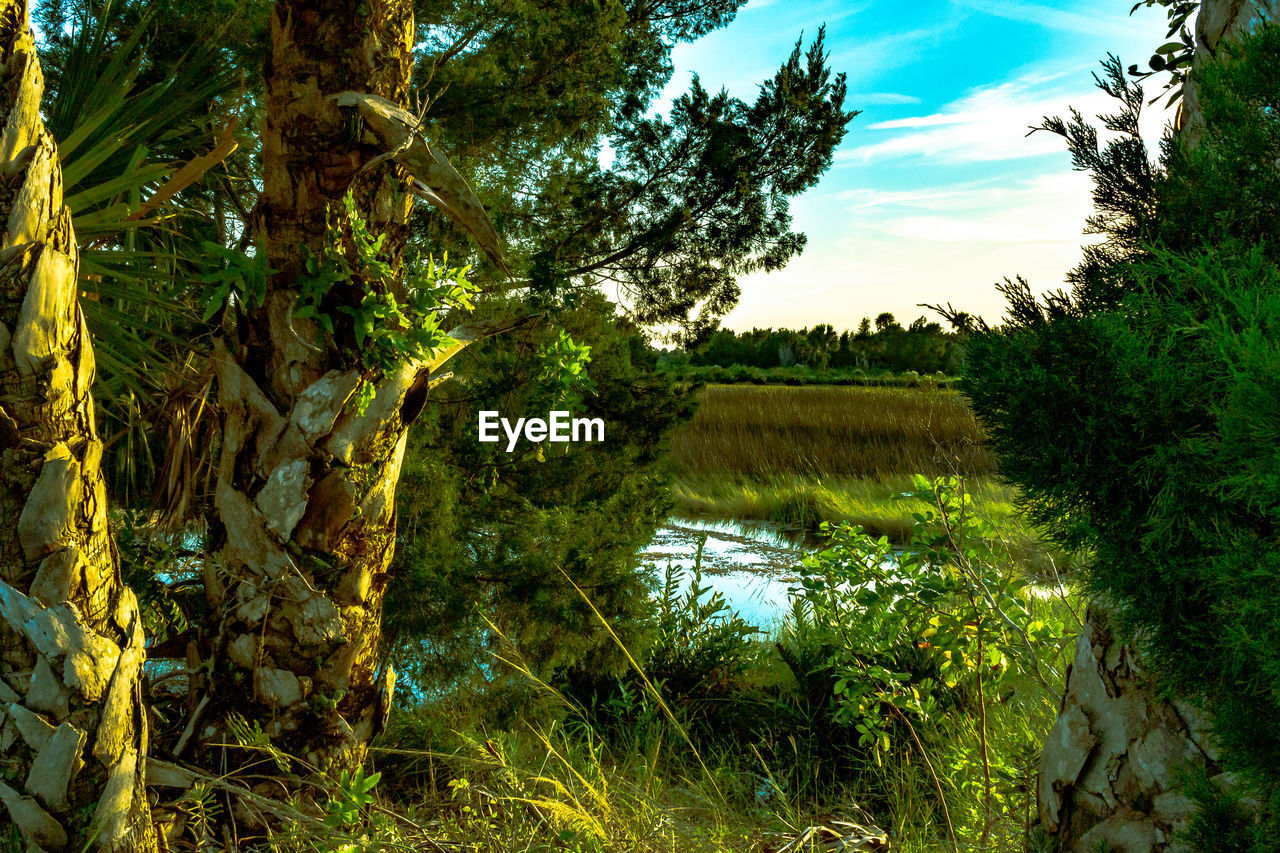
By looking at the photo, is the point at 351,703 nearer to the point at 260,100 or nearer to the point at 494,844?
the point at 494,844

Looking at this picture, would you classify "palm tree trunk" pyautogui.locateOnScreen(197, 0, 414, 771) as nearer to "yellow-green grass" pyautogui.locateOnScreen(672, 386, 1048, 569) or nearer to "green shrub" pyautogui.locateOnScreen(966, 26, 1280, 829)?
"green shrub" pyautogui.locateOnScreen(966, 26, 1280, 829)

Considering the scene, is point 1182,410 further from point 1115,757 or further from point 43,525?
point 43,525

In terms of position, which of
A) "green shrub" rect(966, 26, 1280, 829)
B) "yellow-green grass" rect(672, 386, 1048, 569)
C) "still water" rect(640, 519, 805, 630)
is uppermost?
"green shrub" rect(966, 26, 1280, 829)

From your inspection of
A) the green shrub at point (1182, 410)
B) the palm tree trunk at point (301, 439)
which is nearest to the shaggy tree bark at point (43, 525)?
the palm tree trunk at point (301, 439)

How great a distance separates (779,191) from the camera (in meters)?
5.00

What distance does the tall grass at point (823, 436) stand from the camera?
13.0 m

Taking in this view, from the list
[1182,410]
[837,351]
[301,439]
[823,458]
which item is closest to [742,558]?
[823,458]

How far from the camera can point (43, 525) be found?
4.91ft

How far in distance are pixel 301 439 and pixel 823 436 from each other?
13.3 m

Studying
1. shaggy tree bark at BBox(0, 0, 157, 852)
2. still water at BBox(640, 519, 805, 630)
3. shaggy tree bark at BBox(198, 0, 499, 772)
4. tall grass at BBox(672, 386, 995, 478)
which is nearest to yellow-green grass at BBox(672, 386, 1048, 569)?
A: tall grass at BBox(672, 386, 995, 478)

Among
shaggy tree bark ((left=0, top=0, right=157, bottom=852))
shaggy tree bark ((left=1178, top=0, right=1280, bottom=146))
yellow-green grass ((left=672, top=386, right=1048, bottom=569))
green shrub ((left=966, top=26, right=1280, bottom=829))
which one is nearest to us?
green shrub ((left=966, top=26, right=1280, bottom=829))

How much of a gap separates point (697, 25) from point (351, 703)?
4.65 m

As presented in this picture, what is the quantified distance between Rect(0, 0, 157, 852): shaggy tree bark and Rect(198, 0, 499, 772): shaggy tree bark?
48 centimetres

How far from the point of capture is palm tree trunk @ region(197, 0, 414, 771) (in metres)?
2.03
